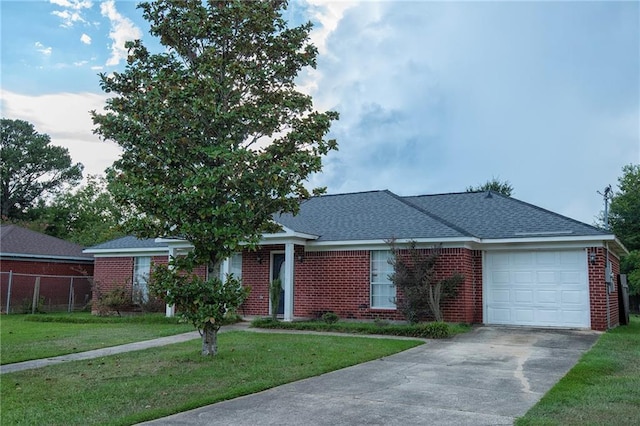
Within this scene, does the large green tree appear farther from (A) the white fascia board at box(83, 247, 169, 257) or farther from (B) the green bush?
(A) the white fascia board at box(83, 247, 169, 257)

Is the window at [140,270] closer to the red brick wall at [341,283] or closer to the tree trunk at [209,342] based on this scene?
the red brick wall at [341,283]

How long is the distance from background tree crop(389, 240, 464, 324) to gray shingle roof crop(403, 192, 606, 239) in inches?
68.5

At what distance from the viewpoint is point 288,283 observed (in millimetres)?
15438

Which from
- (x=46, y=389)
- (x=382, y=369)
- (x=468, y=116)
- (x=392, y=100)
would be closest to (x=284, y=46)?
(x=382, y=369)

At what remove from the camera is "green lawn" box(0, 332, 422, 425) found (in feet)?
19.1

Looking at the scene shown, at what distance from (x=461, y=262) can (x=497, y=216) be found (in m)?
2.80

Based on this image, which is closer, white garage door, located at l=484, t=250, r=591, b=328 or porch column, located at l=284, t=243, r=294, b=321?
white garage door, located at l=484, t=250, r=591, b=328

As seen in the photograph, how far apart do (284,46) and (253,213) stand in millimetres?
3235

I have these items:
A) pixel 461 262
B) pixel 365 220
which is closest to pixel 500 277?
pixel 461 262

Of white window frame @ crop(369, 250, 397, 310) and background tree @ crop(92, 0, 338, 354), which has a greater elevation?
background tree @ crop(92, 0, 338, 354)

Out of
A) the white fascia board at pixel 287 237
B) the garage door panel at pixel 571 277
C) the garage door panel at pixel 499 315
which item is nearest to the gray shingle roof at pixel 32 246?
the white fascia board at pixel 287 237

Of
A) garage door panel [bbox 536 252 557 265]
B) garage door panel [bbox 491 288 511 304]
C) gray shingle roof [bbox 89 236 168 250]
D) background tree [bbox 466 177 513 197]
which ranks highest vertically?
background tree [bbox 466 177 513 197]

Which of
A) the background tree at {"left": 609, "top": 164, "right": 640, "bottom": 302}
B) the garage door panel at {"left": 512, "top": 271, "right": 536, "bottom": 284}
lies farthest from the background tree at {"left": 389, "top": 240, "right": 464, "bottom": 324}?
the background tree at {"left": 609, "top": 164, "right": 640, "bottom": 302}

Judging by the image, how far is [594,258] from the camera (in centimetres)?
1350
